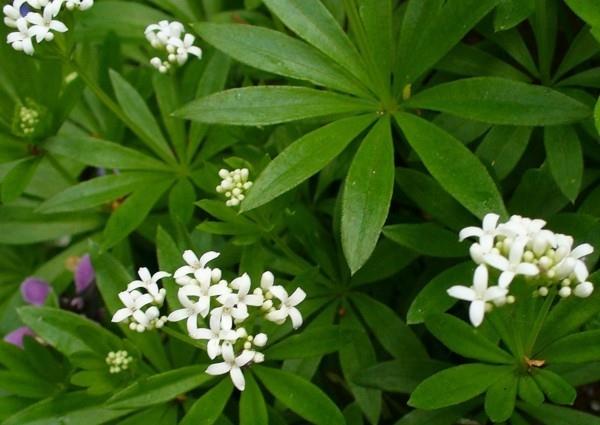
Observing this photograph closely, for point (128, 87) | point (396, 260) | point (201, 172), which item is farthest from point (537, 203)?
point (128, 87)

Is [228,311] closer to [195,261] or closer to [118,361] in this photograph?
[195,261]

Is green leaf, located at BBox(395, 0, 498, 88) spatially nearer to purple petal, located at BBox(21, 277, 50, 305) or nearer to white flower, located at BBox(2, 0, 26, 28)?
white flower, located at BBox(2, 0, 26, 28)

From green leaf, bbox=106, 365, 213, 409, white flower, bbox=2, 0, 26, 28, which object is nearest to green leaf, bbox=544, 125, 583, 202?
green leaf, bbox=106, 365, 213, 409

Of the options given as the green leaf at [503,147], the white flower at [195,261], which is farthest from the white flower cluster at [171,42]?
the green leaf at [503,147]

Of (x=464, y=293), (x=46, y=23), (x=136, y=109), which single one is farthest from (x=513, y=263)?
(x=136, y=109)

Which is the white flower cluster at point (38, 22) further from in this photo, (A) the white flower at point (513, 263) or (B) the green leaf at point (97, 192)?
(A) the white flower at point (513, 263)

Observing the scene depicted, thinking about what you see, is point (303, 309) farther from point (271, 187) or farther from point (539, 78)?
point (539, 78)
